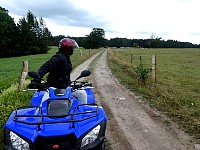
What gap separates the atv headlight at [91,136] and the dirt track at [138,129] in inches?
70.1

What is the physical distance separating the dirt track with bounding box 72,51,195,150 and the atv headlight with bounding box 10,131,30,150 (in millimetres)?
2292

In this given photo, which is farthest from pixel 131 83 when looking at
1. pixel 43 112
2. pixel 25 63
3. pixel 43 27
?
pixel 43 27

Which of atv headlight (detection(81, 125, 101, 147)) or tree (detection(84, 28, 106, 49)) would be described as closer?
atv headlight (detection(81, 125, 101, 147))

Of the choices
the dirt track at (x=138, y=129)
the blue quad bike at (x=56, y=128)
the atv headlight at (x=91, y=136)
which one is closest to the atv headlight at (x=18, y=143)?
the blue quad bike at (x=56, y=128)

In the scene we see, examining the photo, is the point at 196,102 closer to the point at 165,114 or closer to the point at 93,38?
the point at 165,114

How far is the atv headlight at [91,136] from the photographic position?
3.75m

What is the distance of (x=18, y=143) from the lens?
3666 millimetres

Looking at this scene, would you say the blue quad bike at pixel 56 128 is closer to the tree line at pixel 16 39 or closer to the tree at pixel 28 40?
the tree line at pixel 16 39

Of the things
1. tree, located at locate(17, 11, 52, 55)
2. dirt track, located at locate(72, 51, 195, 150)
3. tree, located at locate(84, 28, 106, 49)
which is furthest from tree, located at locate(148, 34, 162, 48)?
dirt track, located at locate(72, 51, 195, 150)

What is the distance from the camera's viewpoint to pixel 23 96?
9.51m

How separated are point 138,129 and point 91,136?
308 cm

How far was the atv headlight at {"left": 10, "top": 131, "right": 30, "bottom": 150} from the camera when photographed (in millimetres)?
3633

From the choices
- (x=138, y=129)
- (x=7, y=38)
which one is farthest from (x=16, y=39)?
(x=138, y=129)

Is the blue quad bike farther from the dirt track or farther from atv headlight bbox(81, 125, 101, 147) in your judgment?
the dirt track
